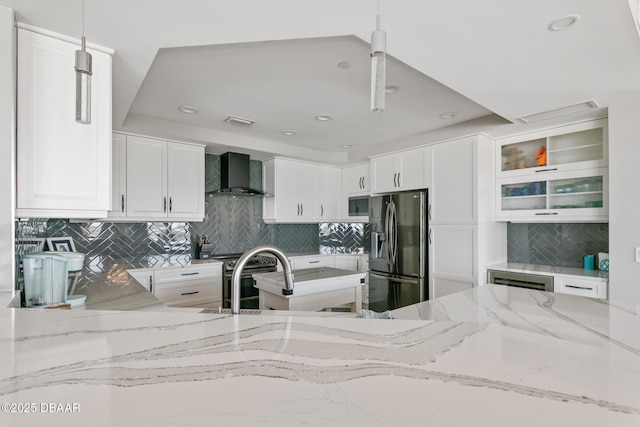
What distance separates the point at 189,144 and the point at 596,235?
14.0ft

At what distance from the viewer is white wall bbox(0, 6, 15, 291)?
1364 mm

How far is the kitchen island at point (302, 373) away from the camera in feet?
1.47

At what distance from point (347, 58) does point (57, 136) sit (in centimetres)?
166

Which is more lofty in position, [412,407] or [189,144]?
[189,144]

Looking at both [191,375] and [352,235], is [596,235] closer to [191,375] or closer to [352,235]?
[352,235]

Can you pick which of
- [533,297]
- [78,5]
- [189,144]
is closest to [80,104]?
[78,5]

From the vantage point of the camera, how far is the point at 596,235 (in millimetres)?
3055

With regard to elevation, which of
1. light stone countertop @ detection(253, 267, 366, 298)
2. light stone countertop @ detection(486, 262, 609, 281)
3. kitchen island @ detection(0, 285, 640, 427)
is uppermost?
kitchen island @ detection(0, 285, 640, 427)

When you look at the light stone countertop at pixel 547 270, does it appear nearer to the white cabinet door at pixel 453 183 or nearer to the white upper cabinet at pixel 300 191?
the white cabinet door at pixel 453 183

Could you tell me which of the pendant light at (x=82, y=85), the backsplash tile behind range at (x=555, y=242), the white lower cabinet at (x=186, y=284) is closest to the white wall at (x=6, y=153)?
the pendant light at (x=82, y=85)

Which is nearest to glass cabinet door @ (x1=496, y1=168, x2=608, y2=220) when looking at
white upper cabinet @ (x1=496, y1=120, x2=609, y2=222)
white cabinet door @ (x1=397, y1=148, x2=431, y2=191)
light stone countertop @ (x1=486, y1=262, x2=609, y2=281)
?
white upper cabinet @ (x1=496, y1=120, x2=609, y2=222)

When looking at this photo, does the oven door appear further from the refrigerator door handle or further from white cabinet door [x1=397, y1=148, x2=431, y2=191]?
white cabinet door [x1=397, y1=148, x2=431, y2=191]

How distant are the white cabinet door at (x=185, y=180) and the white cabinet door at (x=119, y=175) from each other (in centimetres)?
43

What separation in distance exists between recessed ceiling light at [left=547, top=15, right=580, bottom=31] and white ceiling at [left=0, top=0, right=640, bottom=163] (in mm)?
30
